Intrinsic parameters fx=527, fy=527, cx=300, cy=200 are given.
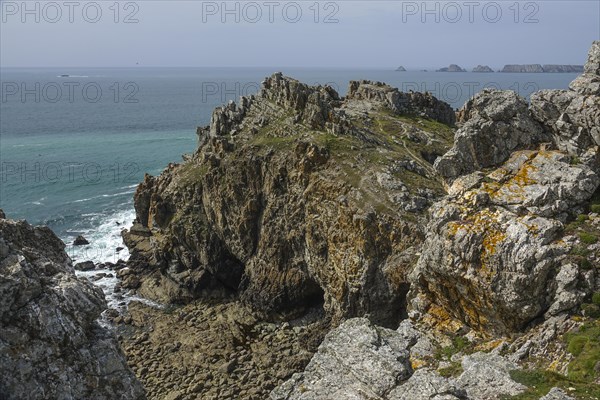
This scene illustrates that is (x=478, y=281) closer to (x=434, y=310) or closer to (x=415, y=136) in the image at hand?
(x=434, y=310)

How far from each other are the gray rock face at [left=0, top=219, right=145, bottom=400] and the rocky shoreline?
0.24 ft

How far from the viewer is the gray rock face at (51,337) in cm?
2064

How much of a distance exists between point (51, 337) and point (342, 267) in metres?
36.5

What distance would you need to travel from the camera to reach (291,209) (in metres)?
62.0

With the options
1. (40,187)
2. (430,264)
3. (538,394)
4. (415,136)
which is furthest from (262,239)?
(40,187)

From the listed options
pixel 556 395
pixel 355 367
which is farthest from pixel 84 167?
pixel 556 395

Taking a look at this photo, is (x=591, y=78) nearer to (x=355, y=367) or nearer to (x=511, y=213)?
(x=511, y=213)

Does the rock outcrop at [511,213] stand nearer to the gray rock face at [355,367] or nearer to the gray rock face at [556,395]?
the gray rock face at [355,367]

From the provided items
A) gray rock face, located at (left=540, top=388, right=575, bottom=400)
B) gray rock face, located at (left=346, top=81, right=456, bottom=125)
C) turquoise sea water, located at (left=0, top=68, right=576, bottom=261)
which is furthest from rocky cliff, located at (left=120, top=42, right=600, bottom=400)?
turquoise sea water, located at (left=0, top=68, right=576, bottom=261)

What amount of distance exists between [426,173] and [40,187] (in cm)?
8073

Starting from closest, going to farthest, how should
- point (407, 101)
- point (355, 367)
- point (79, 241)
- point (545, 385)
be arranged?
point (545, 385)
point (355, 367)
point (79, 241)
point (407, 101)

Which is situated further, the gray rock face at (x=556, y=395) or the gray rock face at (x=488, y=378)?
the gray rock face at (x=488, y=378)

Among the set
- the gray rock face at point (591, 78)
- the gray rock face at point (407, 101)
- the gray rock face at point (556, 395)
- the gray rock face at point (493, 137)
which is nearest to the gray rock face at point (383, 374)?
the gray rock face at point (556, 395)

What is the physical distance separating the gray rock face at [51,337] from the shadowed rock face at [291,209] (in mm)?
32080
